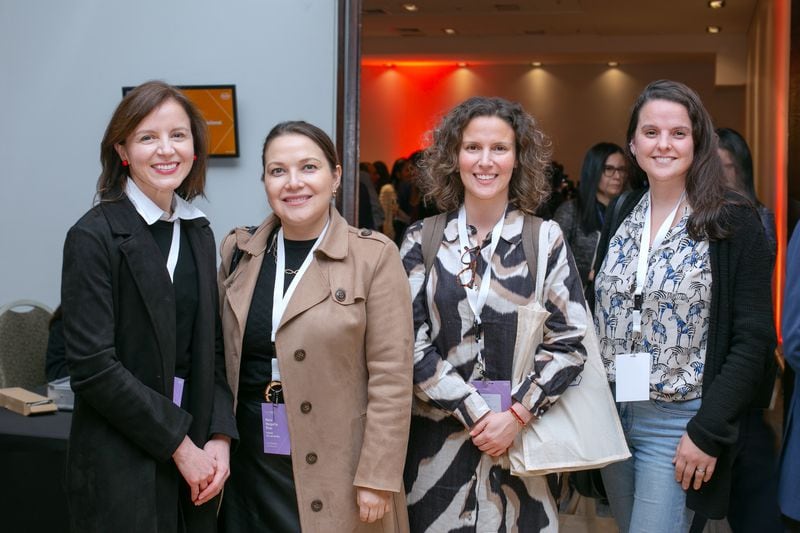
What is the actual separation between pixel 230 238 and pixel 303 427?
0.61 meters

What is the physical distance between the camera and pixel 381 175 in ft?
37.8

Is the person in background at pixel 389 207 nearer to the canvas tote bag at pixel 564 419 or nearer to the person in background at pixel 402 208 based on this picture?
the person in background at pixel 402 208

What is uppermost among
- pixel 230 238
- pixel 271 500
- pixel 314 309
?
pixel 230 238

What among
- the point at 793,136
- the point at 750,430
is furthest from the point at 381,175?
the point at 750,430

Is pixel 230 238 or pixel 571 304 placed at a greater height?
pixel 230 238

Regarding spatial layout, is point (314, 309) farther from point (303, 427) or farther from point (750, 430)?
point (750, 430)

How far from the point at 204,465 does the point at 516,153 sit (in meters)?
1.21

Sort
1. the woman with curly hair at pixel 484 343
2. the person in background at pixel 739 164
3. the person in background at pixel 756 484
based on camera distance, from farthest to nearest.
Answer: the person in background at pixel 739 164
the person in background at pixel 756 484
the woman with curly hair at pixel 484 343

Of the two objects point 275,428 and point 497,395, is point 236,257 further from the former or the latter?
point 497,395

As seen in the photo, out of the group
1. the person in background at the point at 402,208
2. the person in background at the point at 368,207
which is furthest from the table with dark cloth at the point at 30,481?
the person in background at the point at 402,208

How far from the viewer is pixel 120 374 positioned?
1940 mm

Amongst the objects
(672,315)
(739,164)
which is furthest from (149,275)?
(739,164)

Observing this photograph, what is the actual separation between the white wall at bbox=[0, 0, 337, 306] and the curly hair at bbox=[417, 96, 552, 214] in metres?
1.57

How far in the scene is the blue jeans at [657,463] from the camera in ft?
7.89
